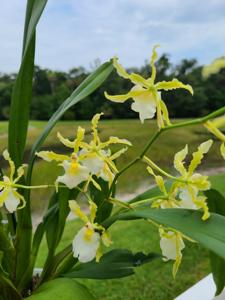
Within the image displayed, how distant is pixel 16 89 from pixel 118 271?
23 cm

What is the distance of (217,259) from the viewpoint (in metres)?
0.45

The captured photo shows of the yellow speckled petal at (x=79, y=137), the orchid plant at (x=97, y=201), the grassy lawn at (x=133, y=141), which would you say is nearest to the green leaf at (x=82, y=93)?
the orchid plant at (x=97, y=201)

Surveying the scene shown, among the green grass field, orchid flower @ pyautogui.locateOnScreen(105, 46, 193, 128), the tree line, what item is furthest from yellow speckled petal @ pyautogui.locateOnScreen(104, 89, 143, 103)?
the tree line

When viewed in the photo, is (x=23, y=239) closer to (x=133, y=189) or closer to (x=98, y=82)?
(x=98, y=82)

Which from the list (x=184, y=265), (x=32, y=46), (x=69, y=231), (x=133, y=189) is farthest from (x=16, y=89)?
(x=133, y=189)

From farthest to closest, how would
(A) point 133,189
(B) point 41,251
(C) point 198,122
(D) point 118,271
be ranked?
(A) point 133,189, (B) point 41,251, (D) point 118,271, (C) point 198,122

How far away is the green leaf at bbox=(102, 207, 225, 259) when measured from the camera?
328mm

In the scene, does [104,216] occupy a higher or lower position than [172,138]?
higher

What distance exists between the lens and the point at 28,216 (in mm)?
500

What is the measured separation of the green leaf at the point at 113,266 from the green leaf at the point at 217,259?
0.07 metres

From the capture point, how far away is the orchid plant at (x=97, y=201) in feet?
1.18

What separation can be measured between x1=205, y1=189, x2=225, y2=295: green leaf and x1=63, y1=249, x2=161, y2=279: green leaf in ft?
0.23

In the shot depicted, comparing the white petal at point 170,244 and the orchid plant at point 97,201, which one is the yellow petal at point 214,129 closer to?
the orchid plant at point 97,201

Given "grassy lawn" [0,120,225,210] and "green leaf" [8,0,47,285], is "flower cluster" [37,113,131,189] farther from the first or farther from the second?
"grassy lawn" [0,120,225,210]
